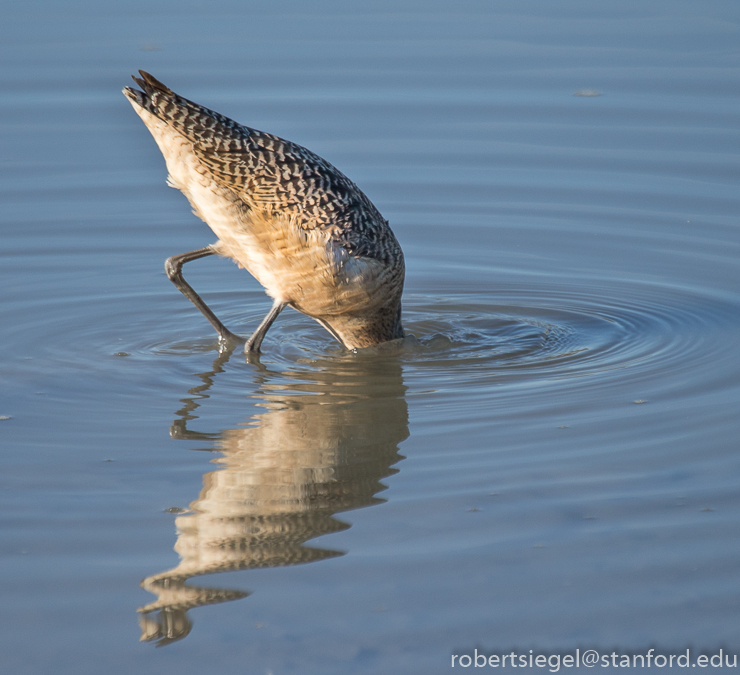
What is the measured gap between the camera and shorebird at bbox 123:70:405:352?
7.13 m

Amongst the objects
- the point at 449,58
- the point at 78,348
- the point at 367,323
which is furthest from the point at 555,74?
the point at 78,348

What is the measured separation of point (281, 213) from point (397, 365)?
4.06 ft

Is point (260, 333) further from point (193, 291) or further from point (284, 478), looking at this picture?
point (284, 478)

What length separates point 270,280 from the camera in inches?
294

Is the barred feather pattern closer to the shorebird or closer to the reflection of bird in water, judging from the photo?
the shorebird

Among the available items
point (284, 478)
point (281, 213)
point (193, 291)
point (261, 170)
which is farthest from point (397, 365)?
point (284, 478)

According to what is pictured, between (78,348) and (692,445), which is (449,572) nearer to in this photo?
(692,445)

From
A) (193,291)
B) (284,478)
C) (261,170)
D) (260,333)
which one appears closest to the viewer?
(284,478)

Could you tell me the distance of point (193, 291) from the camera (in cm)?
788

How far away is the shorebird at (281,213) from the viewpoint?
713 centimetres

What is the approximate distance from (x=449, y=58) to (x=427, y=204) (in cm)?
378

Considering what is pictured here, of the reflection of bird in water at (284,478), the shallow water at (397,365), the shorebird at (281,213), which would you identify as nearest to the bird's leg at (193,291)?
the shallow water at (397,365)

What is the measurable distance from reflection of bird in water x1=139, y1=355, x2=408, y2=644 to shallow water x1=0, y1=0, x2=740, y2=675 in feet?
0.06

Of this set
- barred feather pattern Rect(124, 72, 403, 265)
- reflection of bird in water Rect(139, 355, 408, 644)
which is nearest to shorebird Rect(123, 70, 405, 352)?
barred feather pattern Rect(124, 72, 403, 265)
